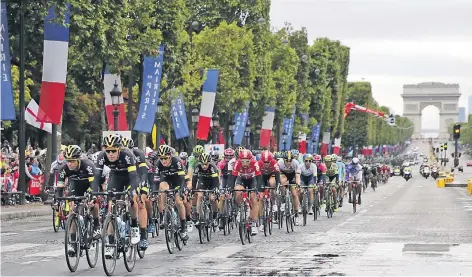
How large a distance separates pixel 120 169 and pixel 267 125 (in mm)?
52508

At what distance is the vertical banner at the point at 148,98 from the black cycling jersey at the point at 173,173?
20.1 metres

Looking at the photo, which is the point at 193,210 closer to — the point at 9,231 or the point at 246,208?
the point at 246,208

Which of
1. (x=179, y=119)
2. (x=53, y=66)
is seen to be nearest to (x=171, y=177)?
(x=53, y=66)

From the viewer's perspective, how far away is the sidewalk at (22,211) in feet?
100

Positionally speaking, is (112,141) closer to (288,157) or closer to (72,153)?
(72,153)

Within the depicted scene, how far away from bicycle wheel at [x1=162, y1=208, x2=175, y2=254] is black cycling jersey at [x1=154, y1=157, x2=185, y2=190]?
872mm

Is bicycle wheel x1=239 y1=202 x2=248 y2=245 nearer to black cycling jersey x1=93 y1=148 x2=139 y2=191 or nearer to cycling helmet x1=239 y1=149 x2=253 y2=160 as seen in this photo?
cycling helmet x1=239 y1=149 x2=253 y2=160

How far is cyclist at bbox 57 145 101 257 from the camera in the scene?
16328 millimetres

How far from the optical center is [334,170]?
3581 centimetres

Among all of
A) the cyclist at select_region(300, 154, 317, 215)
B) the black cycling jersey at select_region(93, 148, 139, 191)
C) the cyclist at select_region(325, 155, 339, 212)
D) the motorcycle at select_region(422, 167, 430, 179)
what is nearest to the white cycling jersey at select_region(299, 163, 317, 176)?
the cyclist at select_region(300, 154, 317, 215)

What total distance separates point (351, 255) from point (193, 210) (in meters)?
3.79

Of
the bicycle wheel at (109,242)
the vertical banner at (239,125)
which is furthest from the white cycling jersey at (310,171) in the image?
the vertical banner at (239,125)

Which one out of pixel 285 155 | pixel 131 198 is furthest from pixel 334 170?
pixel 131 198

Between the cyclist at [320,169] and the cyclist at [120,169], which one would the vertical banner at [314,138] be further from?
the cyclist at [120,169]
